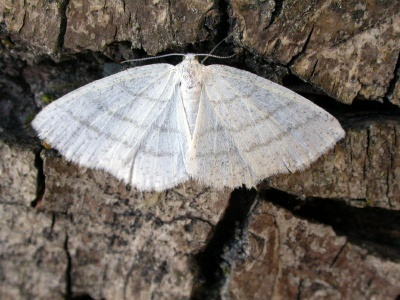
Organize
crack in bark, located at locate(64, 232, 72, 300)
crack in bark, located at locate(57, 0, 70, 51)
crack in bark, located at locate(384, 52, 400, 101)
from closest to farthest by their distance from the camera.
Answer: crack in bark, located at locate(384, 52, 400, 101) < crack in bark, located at locate(57, 0, 70, 51) < crack in bark, located at locate(64, 232, 72, 300)

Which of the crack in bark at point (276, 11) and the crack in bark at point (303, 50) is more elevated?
the crack in bark at point (276, 11)

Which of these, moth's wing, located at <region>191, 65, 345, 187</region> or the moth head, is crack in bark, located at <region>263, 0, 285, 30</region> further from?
the moth head

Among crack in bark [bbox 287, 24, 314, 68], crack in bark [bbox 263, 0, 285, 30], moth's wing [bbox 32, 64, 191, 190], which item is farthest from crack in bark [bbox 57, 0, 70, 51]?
crack in bark [bbox 287, 24, 314, 68]

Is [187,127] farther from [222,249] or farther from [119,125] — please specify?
[222,249]

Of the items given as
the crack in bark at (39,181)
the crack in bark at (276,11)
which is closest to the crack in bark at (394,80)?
the crack in bark at (276,11)

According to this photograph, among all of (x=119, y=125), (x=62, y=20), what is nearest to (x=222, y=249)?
(x=119, y=125)

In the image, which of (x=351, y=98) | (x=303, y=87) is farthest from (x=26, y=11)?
(x=351, y=98)

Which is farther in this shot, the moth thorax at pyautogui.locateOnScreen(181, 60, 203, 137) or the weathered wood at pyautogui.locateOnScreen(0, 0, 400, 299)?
the moth thorax at pyautogui.locateOnScreen(181, 60, 203, 137)

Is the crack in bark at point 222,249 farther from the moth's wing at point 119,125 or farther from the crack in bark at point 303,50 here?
the crack in bark at point 303,50
